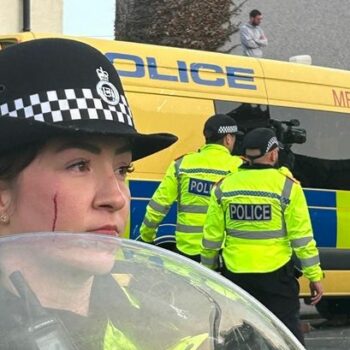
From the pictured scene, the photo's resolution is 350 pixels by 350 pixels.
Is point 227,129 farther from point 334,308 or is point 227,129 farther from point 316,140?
point 334,308

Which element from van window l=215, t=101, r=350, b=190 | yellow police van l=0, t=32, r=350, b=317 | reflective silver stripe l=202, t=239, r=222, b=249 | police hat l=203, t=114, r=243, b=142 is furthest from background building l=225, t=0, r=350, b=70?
reflective silver stripe l=202, t=239, r=222, b=249

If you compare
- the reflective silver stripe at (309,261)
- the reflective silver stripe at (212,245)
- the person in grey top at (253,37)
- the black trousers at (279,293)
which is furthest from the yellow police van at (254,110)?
the person in grey top at (253,37)

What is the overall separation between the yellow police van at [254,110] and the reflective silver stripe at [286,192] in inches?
80.4

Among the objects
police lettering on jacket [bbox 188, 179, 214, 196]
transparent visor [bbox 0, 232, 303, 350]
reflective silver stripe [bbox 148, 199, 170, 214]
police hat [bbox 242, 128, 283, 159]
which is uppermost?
transparent visor [bbox 0, 232, 303, 350]

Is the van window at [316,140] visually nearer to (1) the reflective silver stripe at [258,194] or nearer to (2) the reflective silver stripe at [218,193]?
(2) the reflective silver stripe at [218,193]

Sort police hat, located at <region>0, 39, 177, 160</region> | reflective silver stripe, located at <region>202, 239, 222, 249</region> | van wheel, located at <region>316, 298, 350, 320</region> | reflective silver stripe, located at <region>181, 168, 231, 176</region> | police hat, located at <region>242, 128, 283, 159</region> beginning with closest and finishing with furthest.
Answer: police hat, located at <region>0, 39, 177, 160</region>
police hat, located at <region>242, 128, 283, 159</region>
reflective silver stripe, located at <region>202, 239, 222, 249</region>
reflective silver stripe, located at <region>181, 168, 231, 176</region>
van wheel, located at <region>316, 298, 350, 320</region>

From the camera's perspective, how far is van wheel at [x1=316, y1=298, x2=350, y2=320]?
32.8 feet

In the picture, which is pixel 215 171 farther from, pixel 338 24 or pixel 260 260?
pixel 338 24

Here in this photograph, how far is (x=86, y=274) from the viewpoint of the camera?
1540mm

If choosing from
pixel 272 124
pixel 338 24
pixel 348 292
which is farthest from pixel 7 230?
pixel 338 24

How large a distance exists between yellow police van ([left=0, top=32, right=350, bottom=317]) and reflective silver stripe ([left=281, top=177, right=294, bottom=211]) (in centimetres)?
204

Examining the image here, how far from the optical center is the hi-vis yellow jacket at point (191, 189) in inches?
269

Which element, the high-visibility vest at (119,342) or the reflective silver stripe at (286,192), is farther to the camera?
the reflective silver stripe at (286,192)

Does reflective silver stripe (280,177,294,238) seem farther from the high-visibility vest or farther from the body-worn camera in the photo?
the high-visibility vest
